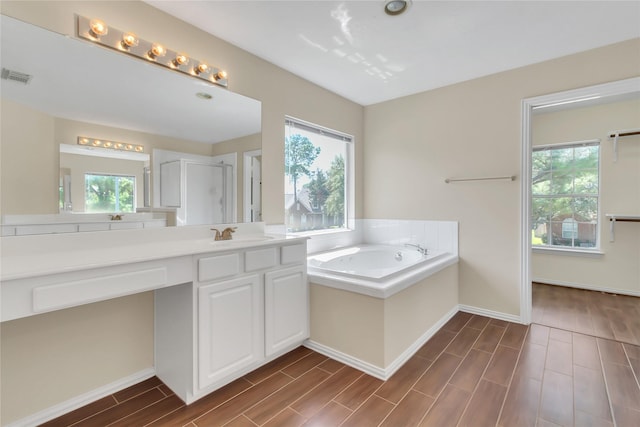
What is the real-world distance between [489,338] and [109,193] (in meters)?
3.03

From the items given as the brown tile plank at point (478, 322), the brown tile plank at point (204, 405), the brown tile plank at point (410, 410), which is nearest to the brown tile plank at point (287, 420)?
the brown tile plank at point (204, 405)

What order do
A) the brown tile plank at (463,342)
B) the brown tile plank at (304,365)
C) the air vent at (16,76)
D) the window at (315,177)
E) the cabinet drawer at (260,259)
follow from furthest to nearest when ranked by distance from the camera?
1. the window at (315,177)
2. the brown tile plank at (463,342)
3. the brown tile plank at (304,365)
4. the cabinet drawer at (260,259)
5. the air vent at (16,76)

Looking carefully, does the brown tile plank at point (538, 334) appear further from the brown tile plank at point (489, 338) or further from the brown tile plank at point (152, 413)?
the brown tile plank at point (152, 413)

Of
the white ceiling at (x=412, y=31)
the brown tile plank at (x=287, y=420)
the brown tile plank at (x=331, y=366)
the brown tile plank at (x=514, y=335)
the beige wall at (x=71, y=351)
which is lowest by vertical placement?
the brown tile plank at (x=287, y=420)

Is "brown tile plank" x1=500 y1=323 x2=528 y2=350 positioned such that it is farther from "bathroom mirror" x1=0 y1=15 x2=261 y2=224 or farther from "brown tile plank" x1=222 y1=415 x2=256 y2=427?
"bathroom mirror" x1=0 y1=15 x2=261 y2=224

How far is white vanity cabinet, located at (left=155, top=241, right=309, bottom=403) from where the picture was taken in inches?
66.9

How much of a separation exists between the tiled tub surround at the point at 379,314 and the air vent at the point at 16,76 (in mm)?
2030

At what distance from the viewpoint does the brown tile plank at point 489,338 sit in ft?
7.73

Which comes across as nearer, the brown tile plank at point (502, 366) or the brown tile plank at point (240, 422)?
the brown tile plank at point (240, 422)

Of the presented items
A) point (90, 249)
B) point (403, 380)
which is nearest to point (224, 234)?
point (90, 249)

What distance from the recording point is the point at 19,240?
147 centimetres

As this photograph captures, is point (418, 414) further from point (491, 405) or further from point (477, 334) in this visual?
point (477, 334)

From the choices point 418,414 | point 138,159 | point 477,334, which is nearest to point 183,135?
point 138,159

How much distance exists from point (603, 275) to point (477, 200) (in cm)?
228
